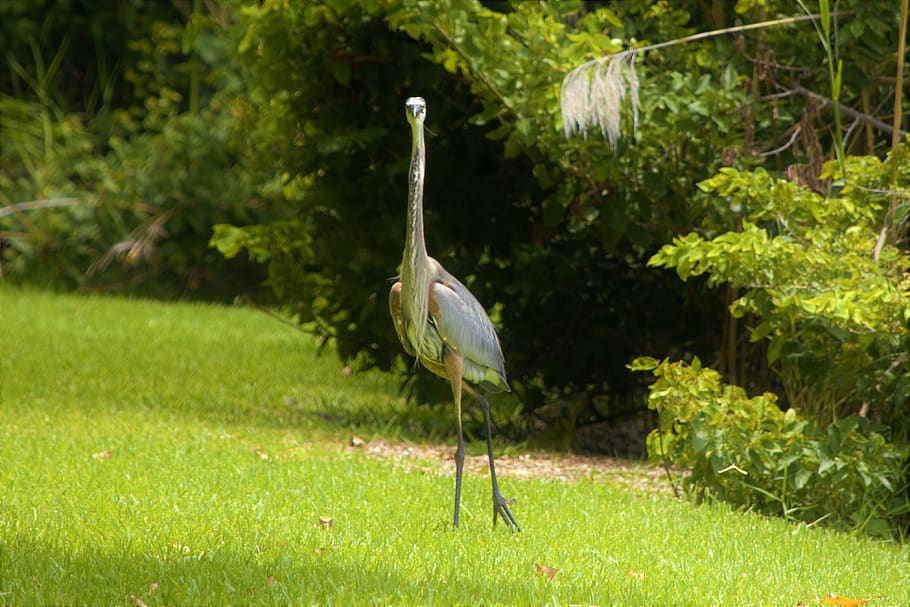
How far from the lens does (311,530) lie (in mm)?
4582

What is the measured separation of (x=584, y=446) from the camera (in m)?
8.16

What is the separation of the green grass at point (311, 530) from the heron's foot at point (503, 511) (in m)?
0.07

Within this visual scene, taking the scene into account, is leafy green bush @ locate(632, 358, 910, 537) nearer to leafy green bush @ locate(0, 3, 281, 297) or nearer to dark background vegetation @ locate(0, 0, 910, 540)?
dark background vegetation @ locate(0, 0, 910, 540)

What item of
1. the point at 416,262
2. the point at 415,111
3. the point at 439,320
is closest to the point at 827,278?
the point at 439,320

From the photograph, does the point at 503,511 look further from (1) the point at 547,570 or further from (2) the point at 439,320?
(2) the point at 439,320

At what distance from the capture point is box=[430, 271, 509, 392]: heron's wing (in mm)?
4633

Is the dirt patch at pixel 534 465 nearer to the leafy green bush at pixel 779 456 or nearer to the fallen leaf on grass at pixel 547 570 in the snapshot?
the leafy green bush at pixel 779 456

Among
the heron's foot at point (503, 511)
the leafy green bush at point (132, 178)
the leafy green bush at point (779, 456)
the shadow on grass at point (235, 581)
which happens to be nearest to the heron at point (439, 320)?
the heron's foot at point (503, 511)

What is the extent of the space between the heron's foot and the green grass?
66 mm

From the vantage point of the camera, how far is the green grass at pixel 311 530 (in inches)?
153

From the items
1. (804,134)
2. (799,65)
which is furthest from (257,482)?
(799,65)

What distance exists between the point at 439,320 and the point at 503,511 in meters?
0.85

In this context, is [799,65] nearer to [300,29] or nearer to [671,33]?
[671,33]

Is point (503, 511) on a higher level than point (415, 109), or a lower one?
lower
